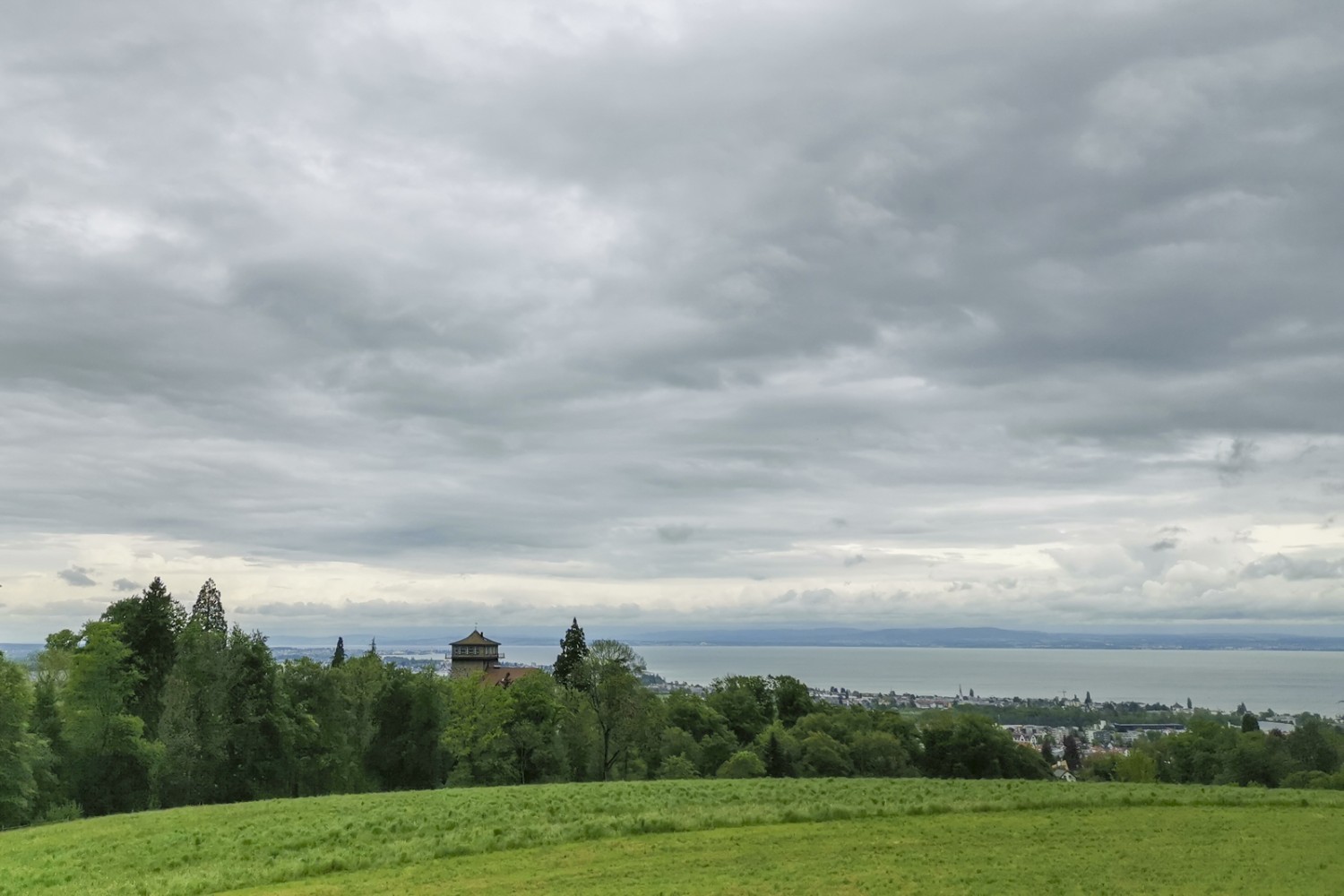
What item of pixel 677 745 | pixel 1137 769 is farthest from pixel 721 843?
pixel 1137 769

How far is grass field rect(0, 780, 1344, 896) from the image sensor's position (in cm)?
1841

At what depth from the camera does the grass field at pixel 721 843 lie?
725 inches

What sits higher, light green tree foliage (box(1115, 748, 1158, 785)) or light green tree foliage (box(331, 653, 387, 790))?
light green tree foliage (box(331, 653, 387, 790))

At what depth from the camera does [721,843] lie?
22141 mm

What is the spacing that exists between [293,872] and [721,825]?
11050mm

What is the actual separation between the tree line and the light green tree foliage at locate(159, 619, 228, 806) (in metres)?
0.08

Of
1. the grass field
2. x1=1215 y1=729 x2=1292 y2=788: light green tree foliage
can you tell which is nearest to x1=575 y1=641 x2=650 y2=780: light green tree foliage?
the grass field

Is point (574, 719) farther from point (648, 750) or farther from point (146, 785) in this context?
point (146, 785)

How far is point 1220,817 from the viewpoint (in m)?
25.5

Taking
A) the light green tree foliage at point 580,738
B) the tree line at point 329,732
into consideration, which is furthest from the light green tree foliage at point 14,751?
the light green tree foliage at point 580,738

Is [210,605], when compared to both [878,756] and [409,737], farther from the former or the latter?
[878,756]

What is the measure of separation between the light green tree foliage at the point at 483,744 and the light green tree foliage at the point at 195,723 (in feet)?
38.8

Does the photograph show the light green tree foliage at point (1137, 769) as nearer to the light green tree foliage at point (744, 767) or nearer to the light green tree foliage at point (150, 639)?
the light green tree foliage at point (744, 767)

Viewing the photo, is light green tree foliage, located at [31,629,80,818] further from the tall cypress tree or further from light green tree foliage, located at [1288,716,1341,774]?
light green tree foliage, located at [1288,716,1341,774]
